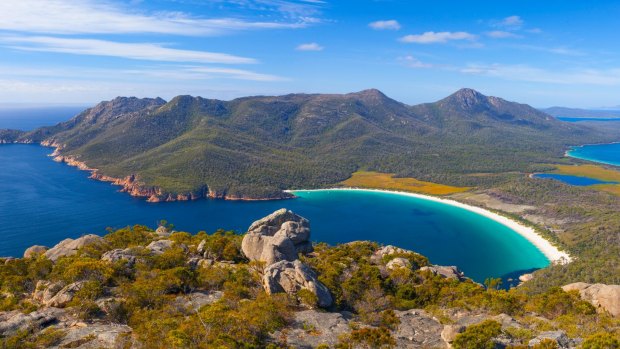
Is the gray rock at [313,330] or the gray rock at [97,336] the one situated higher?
the gray rock at [97,336]

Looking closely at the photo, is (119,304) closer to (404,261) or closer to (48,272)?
(48,272)

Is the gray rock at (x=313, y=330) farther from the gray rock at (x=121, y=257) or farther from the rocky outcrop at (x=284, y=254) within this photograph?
the gray rock at (x=121, y=257)

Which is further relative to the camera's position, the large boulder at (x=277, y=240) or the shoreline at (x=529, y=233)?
the shoreline at (x=529, y=233)

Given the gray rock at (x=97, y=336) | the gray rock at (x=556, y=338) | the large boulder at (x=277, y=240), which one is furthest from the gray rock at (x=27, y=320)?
the gray rock at (x=556, y=338)

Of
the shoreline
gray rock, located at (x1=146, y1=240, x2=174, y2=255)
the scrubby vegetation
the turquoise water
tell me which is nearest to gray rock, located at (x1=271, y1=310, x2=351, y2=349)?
the scrubby vegetation

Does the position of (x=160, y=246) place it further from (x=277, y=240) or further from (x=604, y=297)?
(x=604, y=297)

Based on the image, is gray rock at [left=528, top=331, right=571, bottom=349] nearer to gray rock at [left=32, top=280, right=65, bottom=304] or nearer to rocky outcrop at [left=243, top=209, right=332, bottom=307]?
rocky outcrop at [left=243, top=209, right=332, bottom=307]

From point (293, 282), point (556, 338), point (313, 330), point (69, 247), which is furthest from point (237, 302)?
point (69, 247)
